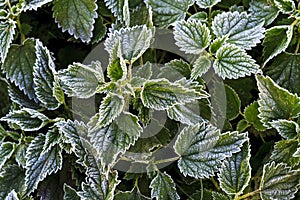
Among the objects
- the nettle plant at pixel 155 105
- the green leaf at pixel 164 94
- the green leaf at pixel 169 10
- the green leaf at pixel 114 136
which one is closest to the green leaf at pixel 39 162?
the nettle plant at pixel 155 105

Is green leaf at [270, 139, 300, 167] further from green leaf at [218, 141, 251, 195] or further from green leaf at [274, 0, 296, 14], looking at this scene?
green leaf at [274, 0, 296, 14]

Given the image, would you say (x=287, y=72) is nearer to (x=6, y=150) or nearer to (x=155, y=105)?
(x=155, y=105)

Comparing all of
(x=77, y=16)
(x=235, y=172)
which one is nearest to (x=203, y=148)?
(x=235, y=172)

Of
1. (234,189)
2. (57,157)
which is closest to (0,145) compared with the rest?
(57,157)

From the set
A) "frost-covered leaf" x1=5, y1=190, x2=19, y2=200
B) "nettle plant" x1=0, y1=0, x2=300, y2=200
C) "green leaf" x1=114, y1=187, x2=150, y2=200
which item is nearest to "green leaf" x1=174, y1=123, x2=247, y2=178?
"nettle plant" x1=0, y1=0, x2=300, y2=200

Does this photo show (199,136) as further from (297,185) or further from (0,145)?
(0,145)

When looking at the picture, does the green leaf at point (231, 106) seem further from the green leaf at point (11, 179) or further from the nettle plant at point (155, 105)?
the green leaf at point (11, 179)
